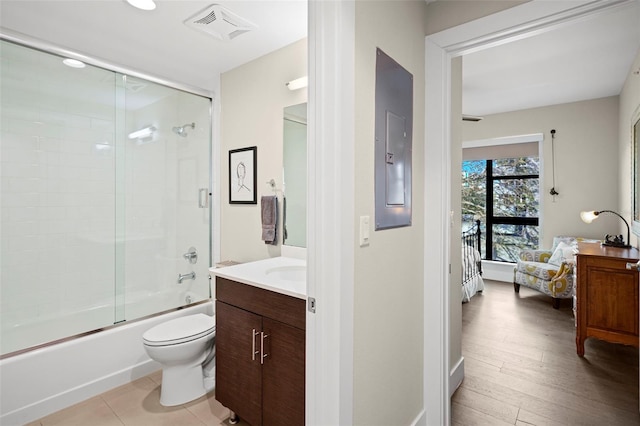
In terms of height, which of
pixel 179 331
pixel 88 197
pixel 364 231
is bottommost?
pixel 179 331

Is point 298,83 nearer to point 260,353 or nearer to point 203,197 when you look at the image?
point 203,197

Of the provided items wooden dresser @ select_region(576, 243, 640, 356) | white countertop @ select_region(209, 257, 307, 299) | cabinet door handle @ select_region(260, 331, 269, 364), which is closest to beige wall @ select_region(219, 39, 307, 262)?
white countertop @ select_region(209, 257, 307, 299)

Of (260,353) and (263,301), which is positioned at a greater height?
(263,301)

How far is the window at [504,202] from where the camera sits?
16.9 ft

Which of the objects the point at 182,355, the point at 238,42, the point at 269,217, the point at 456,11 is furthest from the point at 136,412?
the point at 456,11

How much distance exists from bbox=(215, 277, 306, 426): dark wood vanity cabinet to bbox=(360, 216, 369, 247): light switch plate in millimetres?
399

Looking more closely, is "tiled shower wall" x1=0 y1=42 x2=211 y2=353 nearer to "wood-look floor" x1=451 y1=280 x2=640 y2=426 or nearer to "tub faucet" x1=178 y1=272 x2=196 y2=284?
"tub faucet" x1=178 y1=272 x2=196 y2=284

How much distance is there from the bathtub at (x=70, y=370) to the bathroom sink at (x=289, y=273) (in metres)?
1.22

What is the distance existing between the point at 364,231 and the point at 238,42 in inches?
75.5

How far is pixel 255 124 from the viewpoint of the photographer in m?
2.75

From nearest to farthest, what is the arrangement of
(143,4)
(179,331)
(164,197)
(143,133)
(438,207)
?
(438,207)
(143,4)
(179,331)
(143,133)
(164,197)

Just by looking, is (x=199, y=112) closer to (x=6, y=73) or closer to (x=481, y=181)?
(x=6, y=73)

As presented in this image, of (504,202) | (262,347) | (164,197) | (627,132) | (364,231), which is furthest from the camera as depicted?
(504,202)

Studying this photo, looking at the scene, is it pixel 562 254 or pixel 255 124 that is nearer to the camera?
pixel 255 124
